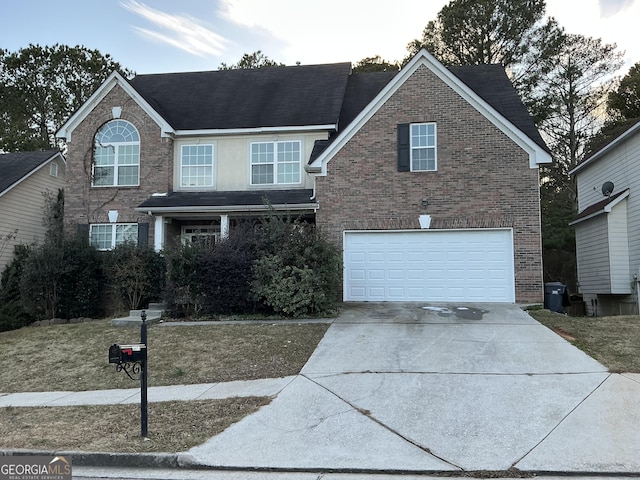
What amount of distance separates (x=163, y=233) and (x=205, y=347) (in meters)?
7.54

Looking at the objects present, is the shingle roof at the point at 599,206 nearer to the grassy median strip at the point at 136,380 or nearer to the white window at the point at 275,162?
the white window at the point at 275,162

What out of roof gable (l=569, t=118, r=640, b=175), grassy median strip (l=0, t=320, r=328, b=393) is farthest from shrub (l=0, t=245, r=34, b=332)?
roof gable (l=569, t=118, r=640, b=175)

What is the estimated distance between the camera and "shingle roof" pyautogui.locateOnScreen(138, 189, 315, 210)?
16.0m

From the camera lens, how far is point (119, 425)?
6.49 m

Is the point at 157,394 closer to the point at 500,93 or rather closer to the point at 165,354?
the point at 165,354

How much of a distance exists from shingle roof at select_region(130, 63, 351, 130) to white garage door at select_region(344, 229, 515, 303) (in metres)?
4.81

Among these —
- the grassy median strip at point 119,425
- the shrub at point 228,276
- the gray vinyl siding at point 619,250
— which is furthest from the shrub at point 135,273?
the gray vinyl siding at point 619,250

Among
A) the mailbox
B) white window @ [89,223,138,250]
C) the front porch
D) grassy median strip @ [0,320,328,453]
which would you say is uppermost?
the front porch

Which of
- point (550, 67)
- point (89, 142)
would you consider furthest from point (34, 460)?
point (550, 67)

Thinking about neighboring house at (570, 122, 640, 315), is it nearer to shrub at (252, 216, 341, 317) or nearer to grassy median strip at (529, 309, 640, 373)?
grassy median strip at (529, 309, 640, 373)

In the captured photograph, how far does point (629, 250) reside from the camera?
16562 millimetres

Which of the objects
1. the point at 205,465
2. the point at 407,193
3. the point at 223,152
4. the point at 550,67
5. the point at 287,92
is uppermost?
the point at 550,67

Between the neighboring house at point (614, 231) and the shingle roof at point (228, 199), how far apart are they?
9.90 m

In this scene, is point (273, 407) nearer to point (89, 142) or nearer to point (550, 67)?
point (89, 142)
